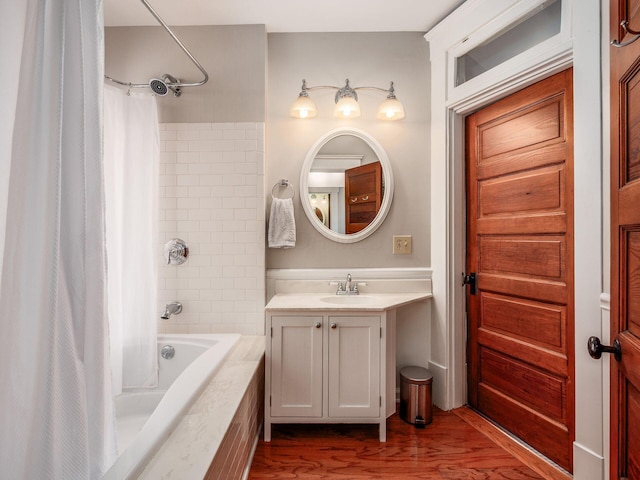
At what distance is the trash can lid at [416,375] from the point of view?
2.08 metres

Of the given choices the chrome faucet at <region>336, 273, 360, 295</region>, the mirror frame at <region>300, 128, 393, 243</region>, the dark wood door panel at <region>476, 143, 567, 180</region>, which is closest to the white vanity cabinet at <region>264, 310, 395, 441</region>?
the chrome faucet at <region>336, 273, 360, 295</region>

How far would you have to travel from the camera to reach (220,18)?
220 centimetres

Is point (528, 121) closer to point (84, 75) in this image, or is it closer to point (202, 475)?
point (84, 75)

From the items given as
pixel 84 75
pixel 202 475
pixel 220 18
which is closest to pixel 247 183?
pixel 220 18

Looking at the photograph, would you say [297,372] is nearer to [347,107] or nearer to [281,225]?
[281,225]

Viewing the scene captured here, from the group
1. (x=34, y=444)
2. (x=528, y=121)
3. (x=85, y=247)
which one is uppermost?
(x=528, y=121)

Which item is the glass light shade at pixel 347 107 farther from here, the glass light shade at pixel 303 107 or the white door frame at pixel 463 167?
the white door frame at pixel 463 167

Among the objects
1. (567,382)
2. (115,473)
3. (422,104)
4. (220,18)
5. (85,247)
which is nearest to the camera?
(85,247)

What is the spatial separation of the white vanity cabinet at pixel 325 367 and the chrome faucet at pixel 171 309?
0.71 m

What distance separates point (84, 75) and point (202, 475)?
1.09 metres

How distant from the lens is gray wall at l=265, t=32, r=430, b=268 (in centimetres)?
237

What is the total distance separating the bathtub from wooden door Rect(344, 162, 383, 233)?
1.08 metres

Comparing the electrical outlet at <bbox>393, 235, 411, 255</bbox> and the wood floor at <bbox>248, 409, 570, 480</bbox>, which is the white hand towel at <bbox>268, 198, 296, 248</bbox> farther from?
the wood floor at <bbox>248, 409, 570, 480</bbox>

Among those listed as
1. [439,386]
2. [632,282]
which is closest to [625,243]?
[632,282]
